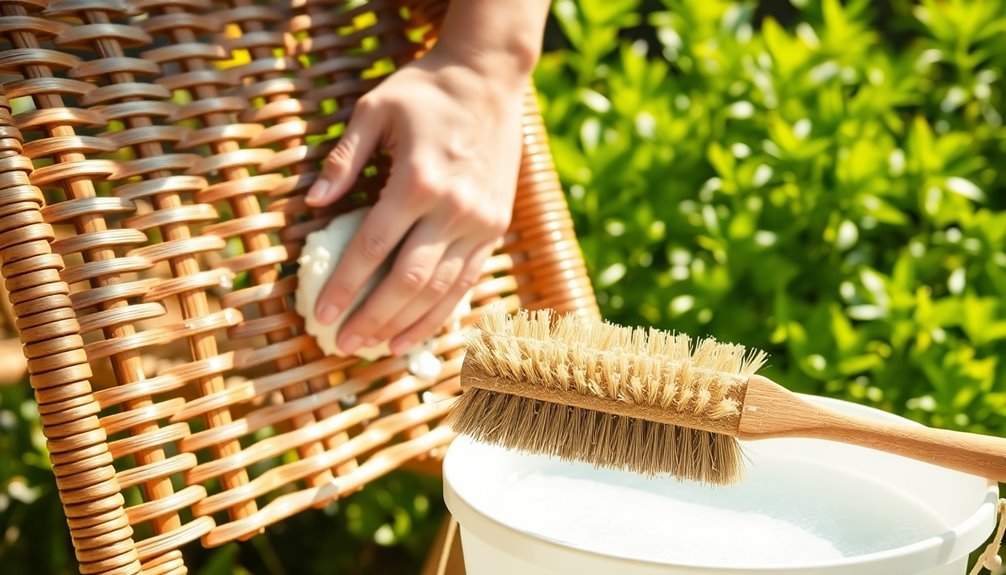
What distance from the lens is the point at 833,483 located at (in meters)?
0.68

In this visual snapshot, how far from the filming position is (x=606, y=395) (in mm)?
588

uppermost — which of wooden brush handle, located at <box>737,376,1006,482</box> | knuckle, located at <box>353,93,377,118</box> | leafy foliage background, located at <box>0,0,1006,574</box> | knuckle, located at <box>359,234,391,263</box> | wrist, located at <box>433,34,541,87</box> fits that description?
wrist, located at <box>433,34,541,87</box>

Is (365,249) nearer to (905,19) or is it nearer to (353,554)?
(353,554)

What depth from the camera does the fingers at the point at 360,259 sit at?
0.80 m

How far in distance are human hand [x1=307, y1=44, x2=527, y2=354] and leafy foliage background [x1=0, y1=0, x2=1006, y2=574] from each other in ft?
1.26

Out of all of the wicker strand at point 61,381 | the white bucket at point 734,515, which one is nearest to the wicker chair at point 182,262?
the wicker strand at point 61,381

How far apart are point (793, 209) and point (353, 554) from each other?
0.88 m

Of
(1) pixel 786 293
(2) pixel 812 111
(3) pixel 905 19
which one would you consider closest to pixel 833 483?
(1) pixel 786 293

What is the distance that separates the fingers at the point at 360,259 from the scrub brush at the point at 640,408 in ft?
0.66

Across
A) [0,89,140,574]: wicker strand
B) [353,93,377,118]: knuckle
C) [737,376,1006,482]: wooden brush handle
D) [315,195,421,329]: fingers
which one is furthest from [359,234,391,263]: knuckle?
[737,376,1006,482]: wooden brush handle

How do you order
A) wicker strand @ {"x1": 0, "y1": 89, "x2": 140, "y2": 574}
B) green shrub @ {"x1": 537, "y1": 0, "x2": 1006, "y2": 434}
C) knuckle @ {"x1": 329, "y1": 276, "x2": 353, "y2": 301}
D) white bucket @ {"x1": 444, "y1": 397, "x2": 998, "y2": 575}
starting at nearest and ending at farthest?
white bucket @ {"x1": 444, "y1": 397, "x2": 998, "y2": 575}, wicker strand @ {"x1": 0, "y1": 89, "x2": 140, "y2": 574}, knuckle @ {"x1": 329, "y1": 276, "x2": 353, "y2": 301}, green shrub @ {"x1": 537, "y1": 0, "x2": 1006, "y2": 434}

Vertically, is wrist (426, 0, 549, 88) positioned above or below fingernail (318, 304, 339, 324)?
above

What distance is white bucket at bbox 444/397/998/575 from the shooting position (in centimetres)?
51

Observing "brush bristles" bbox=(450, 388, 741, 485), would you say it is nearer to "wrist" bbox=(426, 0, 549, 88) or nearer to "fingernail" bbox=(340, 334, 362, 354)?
"fingernail" bbox=(340, 334, 362, 354)
